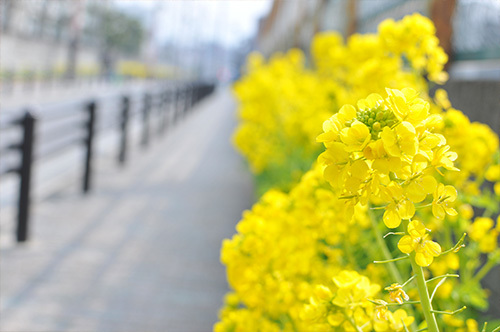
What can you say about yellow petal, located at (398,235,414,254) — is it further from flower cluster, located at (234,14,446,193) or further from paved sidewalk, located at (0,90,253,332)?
paved sidewalk, located at (0,90,253,332)

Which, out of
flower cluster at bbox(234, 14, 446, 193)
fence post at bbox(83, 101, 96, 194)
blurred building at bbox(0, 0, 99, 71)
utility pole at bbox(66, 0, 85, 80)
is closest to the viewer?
flower cluster at bbox(234, 14, 446, 193)

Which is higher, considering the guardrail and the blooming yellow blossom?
the blooming yellow blossom

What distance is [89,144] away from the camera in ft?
20.1

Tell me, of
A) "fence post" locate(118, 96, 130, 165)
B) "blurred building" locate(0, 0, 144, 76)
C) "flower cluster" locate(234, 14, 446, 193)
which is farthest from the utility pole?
"flower cluster" locate(234, 14, 446, 193)

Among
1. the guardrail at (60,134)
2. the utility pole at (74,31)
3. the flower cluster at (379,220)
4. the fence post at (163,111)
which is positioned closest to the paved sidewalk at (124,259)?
the guardrail at (60,134)

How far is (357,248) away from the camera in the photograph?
3.16 m

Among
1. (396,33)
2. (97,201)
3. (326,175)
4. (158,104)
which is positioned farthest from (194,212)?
(158,104)

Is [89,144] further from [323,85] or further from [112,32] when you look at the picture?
[112,32]

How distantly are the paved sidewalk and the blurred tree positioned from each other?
4163cm

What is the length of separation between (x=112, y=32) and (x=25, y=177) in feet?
196

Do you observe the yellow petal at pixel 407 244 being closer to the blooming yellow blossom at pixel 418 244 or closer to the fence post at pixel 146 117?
the blooming yellow blossom at pixel 418 244

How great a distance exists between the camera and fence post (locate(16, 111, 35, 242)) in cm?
425

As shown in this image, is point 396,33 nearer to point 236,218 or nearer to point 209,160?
point 236,218

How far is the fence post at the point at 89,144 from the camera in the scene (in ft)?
20.1
